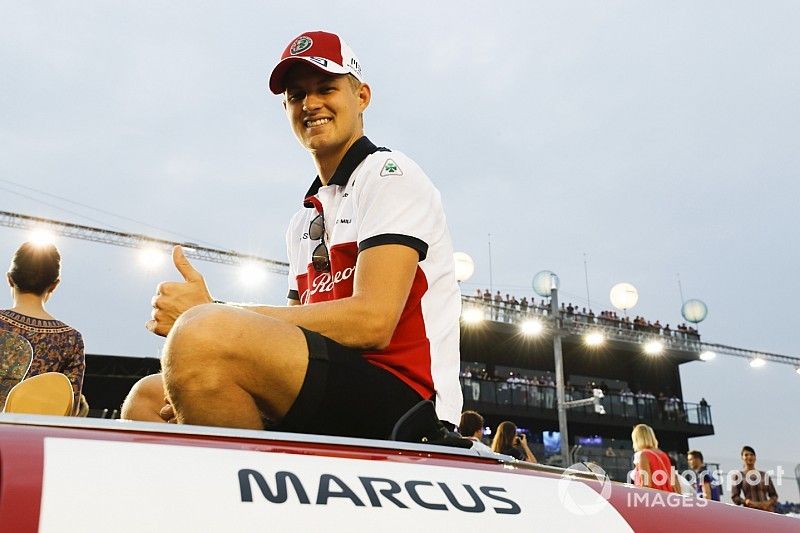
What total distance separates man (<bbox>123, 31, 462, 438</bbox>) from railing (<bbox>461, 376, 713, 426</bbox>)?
20.2 meters

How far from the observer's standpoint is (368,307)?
1.57 m

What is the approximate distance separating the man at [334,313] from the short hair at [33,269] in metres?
1.15

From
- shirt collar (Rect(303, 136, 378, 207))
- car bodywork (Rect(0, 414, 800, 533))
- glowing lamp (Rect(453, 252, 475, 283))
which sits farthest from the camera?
glowing lamp (Rect(453, 252, 475, 283))

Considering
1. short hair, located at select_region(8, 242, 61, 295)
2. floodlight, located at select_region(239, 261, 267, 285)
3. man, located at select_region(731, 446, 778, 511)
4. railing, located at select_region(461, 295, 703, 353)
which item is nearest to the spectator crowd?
railing, located at select_region(461, 295, 703, 353)

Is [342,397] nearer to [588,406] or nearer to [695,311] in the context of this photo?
[588,406]

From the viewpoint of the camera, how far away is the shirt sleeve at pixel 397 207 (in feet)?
5.54

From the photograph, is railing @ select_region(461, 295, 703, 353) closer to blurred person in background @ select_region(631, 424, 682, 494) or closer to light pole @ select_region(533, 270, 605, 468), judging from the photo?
light pole @ select_region(533, 270, 605, 468)

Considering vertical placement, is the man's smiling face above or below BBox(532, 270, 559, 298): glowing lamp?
below

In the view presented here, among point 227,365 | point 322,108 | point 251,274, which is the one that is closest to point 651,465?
point 322,108

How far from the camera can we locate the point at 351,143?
2.09 m

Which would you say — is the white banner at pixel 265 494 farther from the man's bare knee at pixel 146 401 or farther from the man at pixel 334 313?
the man's bare knee at pixel 146 401

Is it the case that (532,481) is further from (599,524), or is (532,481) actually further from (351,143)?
(351,143)

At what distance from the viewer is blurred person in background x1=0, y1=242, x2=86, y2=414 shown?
2.69m

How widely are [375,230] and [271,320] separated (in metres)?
0.39
